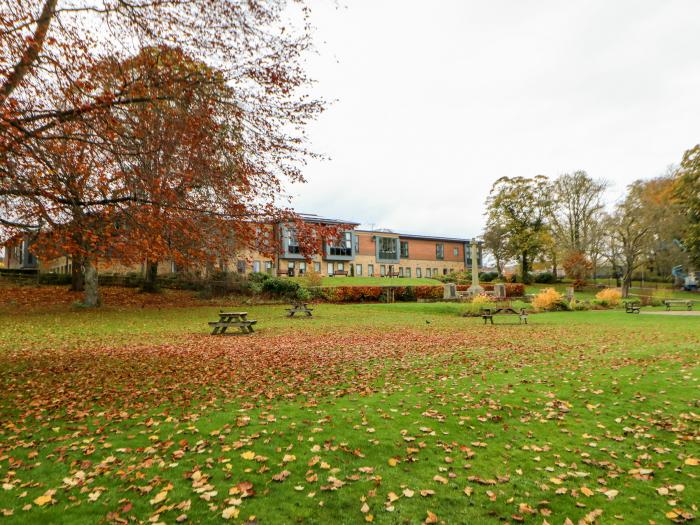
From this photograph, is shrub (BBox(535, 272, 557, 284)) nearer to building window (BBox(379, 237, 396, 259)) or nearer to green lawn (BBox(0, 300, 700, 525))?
building window (BBox(379, 237, 396, 259))

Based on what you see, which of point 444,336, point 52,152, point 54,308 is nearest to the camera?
point 52,152

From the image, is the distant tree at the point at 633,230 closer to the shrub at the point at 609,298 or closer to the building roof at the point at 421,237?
the shrub at the point at 609,298

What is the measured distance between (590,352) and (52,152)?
44.7 ft

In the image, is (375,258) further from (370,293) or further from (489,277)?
(370,293)

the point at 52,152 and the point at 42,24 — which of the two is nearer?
the point at 42,24

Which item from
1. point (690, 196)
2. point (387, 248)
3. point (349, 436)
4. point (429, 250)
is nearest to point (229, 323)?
point (349, 436)

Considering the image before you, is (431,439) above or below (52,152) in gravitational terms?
below

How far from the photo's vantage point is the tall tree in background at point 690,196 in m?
41.7

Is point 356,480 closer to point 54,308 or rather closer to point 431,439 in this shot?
point 431,439

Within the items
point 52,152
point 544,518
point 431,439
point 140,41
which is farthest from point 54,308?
point 544,518

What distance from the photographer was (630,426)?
19.1 feet

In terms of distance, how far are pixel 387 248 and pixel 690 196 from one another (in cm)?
3655

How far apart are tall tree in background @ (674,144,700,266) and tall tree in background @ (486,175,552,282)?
44.4 ft

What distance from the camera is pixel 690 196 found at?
43.2 m
